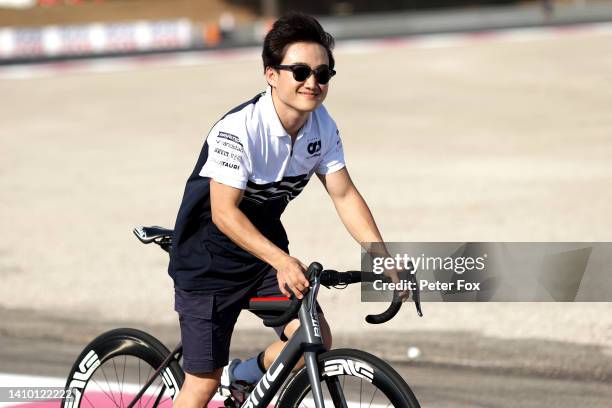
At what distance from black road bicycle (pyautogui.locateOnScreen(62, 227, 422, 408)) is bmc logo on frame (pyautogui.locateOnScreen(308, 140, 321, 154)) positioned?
0.55m

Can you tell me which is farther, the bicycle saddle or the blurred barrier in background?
the blurred barrier in background

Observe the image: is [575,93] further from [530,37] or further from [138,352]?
[138,352]

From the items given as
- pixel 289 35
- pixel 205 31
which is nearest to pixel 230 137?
pixel 289 35

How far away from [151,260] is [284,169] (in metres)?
6.14

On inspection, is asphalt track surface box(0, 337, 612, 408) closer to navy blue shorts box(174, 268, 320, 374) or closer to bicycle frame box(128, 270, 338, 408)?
navy blue shorts box(174, 268, 320, 374)

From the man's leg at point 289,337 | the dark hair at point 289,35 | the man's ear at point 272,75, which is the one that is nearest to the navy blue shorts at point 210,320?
the man's leg at point 289,337

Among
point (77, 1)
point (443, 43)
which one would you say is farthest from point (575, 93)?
point (77, 1)

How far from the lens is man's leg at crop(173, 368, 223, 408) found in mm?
4395

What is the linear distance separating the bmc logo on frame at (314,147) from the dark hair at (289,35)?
340mm

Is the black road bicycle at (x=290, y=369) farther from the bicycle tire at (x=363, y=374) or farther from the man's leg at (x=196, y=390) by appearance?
the man's leg at (x=196, y=390)

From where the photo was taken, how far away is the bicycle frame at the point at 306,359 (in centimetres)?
383

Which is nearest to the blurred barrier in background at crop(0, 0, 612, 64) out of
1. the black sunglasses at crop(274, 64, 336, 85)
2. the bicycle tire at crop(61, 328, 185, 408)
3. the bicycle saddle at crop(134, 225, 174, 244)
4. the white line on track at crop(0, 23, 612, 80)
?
the white line on track at crop(0, 23, 612, 80)

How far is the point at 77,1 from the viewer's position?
70938 mm

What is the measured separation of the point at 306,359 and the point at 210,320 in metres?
0.60
